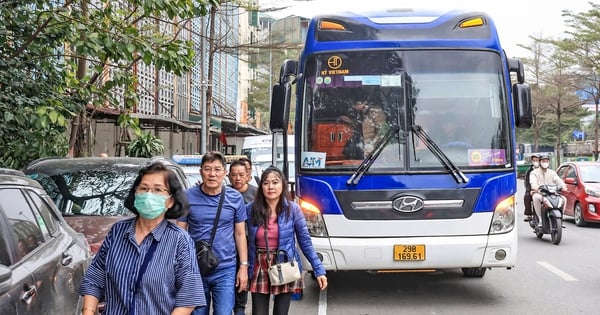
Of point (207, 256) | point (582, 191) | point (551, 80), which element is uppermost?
point (551, 80)

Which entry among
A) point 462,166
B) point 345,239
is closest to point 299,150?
point 345,239

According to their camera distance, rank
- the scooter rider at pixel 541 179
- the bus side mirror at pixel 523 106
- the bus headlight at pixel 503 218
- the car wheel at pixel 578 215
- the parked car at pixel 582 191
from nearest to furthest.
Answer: the bus headlight at pixel 503 218
the bus side mirror at pixel 523 106
the scooter rider at pixel 541 179
the parked car at pixel 582 191
the car wheel at pixel 578 215

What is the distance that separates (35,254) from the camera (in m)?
3.91

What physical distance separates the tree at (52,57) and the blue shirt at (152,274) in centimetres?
443

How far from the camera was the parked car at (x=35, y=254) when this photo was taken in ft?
10.9

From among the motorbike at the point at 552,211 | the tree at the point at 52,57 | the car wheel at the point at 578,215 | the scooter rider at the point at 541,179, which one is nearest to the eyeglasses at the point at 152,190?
the tree at the point at 52,57

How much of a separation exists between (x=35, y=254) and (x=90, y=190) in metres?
3.01

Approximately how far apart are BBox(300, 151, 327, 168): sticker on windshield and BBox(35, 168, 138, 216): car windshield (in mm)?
1877

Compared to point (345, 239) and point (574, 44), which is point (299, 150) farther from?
point (574, 44)

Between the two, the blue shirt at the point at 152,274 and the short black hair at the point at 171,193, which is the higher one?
the short black hair at the point at 171,193

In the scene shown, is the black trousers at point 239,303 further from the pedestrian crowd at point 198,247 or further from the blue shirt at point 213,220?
the blue shirt at point 213,220

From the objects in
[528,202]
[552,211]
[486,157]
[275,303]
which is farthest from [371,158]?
[528,202]

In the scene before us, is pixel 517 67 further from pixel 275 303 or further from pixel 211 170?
pixel 211 170

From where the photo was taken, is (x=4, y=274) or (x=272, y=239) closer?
(x=4, y=274)
